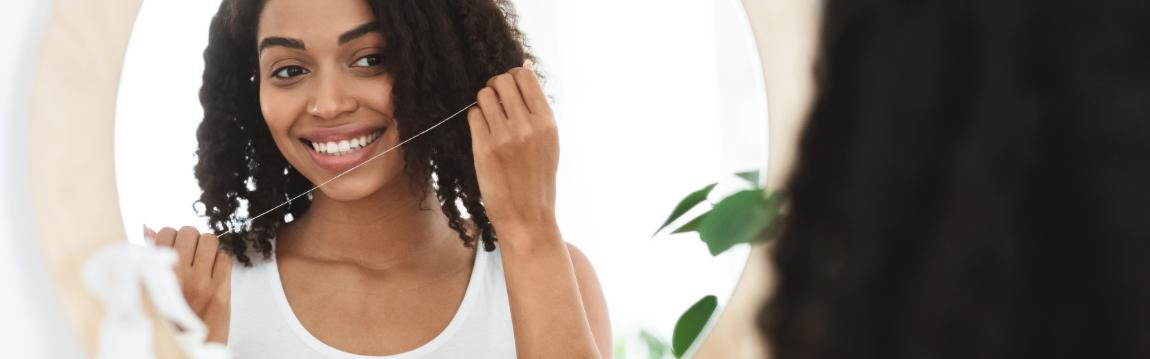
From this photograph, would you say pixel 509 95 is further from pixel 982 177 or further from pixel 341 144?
pixel 982 177

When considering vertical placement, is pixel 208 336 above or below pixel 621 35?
below

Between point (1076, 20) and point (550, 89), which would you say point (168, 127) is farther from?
point (1076, 20)

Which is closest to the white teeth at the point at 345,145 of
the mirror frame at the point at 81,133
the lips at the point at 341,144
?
the lips at the point at 341,144

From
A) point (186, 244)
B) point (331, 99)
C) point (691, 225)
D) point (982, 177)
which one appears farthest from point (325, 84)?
point (982, 177)

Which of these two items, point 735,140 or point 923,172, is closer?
point 923,172

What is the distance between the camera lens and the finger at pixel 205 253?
565 millimetres

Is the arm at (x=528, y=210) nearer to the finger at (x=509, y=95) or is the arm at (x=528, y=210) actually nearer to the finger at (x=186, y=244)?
the finger at (x=509, y=95)

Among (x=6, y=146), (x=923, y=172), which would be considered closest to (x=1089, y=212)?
(x=923, y=172)

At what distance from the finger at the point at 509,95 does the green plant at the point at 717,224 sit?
0.11 m

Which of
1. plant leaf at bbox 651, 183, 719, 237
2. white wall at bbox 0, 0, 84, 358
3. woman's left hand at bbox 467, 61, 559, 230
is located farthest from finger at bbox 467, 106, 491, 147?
white wall at bbox 0, 0, 84, 358

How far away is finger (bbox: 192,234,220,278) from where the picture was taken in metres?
0.56

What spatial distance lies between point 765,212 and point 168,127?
0.32 metres

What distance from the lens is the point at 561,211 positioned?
58 cm

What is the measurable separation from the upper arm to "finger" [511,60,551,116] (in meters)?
0.08
